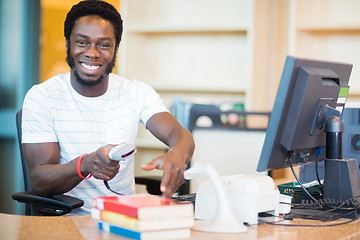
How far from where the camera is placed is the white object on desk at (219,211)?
54.1 inches

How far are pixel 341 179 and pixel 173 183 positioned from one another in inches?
22.2

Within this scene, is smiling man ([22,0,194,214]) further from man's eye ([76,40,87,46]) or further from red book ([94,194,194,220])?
red book ([94,194,194,220])

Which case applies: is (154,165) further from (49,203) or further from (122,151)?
(49,203)

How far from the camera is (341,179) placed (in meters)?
1.67

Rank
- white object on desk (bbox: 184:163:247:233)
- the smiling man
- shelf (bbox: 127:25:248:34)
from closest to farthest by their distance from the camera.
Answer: white object on desk (bbox: 184:163:247:233) < the smiling man < shelf (bbox: 127:25:248:34)

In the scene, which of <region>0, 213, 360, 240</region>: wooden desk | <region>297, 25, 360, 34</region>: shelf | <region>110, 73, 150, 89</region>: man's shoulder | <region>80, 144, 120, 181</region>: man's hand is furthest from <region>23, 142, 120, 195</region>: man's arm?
<region>297, 25, 360, 34</region>: shelf

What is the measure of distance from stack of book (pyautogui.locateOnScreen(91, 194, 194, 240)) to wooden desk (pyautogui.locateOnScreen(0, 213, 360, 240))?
4 cm

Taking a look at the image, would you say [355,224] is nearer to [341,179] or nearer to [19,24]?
[341,179]

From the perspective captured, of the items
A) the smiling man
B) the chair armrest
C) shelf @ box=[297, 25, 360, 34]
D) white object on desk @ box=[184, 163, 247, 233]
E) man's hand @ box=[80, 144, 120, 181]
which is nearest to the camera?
white object on desk @ box=[184, 163, 247, 233]

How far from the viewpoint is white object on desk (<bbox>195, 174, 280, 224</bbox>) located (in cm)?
149

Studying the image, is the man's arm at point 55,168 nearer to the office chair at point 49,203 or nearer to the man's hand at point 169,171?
the office chair at point 49,203

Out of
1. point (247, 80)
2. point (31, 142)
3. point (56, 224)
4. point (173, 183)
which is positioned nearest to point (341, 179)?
point (173, 183)

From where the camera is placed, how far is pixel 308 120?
1659 mm

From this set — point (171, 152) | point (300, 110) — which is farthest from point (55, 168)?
point (300, 110)
